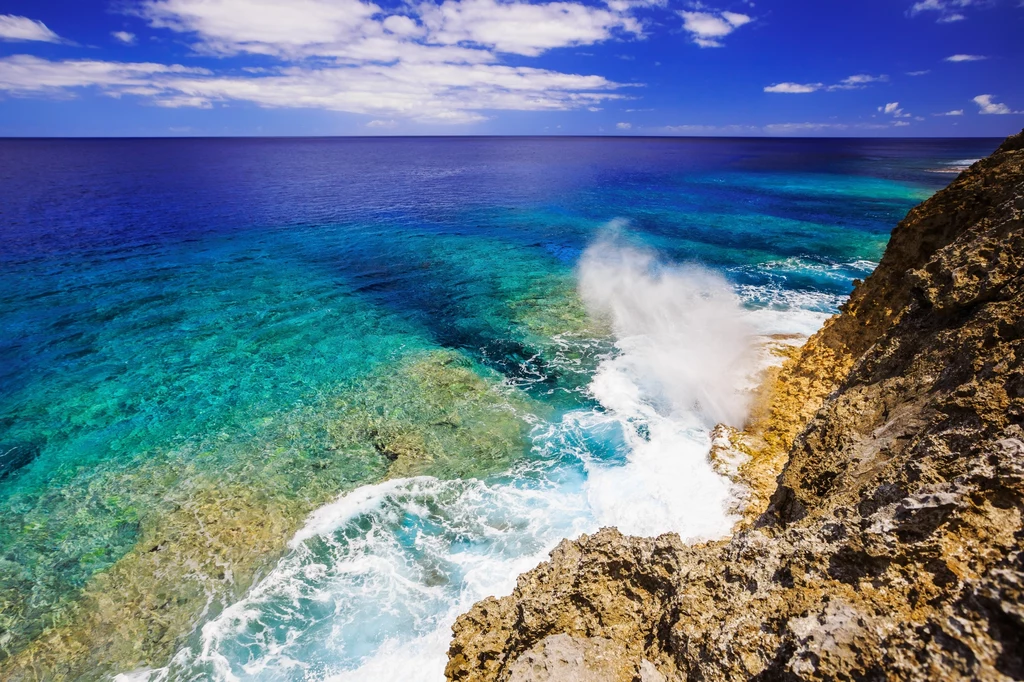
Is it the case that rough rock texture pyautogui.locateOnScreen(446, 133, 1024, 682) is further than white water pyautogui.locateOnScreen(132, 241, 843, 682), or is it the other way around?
white water pyautogui.locateOnScreen(132, 241, 843, 682)

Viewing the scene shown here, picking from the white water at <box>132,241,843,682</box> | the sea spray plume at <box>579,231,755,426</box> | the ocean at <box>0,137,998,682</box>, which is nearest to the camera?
the white water at <box>132,241,843,682</box>

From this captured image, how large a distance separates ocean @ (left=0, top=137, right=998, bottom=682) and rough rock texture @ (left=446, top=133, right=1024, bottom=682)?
4.58m

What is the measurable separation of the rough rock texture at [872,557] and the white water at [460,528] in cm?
392

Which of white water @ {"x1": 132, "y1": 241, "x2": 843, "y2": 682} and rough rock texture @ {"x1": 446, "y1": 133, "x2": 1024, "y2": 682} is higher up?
rough rock texture @ {"x1": 446, "y1": 133, "x2": 1024, "y2": 682}

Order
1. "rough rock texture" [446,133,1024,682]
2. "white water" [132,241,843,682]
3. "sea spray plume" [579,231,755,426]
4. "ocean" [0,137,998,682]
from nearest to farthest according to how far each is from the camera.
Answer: "rough rock texture" [446,133,1024,682]
"white water" [132,241,843,682]
"ocean" [0,137,998,682]
"sea spray plume" [579,231,755,426]

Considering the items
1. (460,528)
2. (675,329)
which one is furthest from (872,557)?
(675,329)

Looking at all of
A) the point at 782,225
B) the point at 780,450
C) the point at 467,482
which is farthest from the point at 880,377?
the point at 782,225

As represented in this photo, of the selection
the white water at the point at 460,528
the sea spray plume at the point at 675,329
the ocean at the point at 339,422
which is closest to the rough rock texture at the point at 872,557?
the white water at the point at 460,528

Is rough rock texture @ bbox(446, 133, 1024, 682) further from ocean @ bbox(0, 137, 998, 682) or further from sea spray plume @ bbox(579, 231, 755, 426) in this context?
sea spray plume @ bbox(579, 231, 755, 426)

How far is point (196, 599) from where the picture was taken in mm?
10453

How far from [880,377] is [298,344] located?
2056 centimetres

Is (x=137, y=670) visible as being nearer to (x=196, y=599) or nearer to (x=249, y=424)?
(x=196, y=599)

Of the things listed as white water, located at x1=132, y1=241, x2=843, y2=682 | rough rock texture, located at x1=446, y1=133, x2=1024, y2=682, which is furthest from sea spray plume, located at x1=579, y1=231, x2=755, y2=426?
rough rock texture, located at x1=446, y1=133, x2=1024, y2=682

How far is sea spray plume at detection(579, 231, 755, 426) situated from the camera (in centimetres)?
1656
